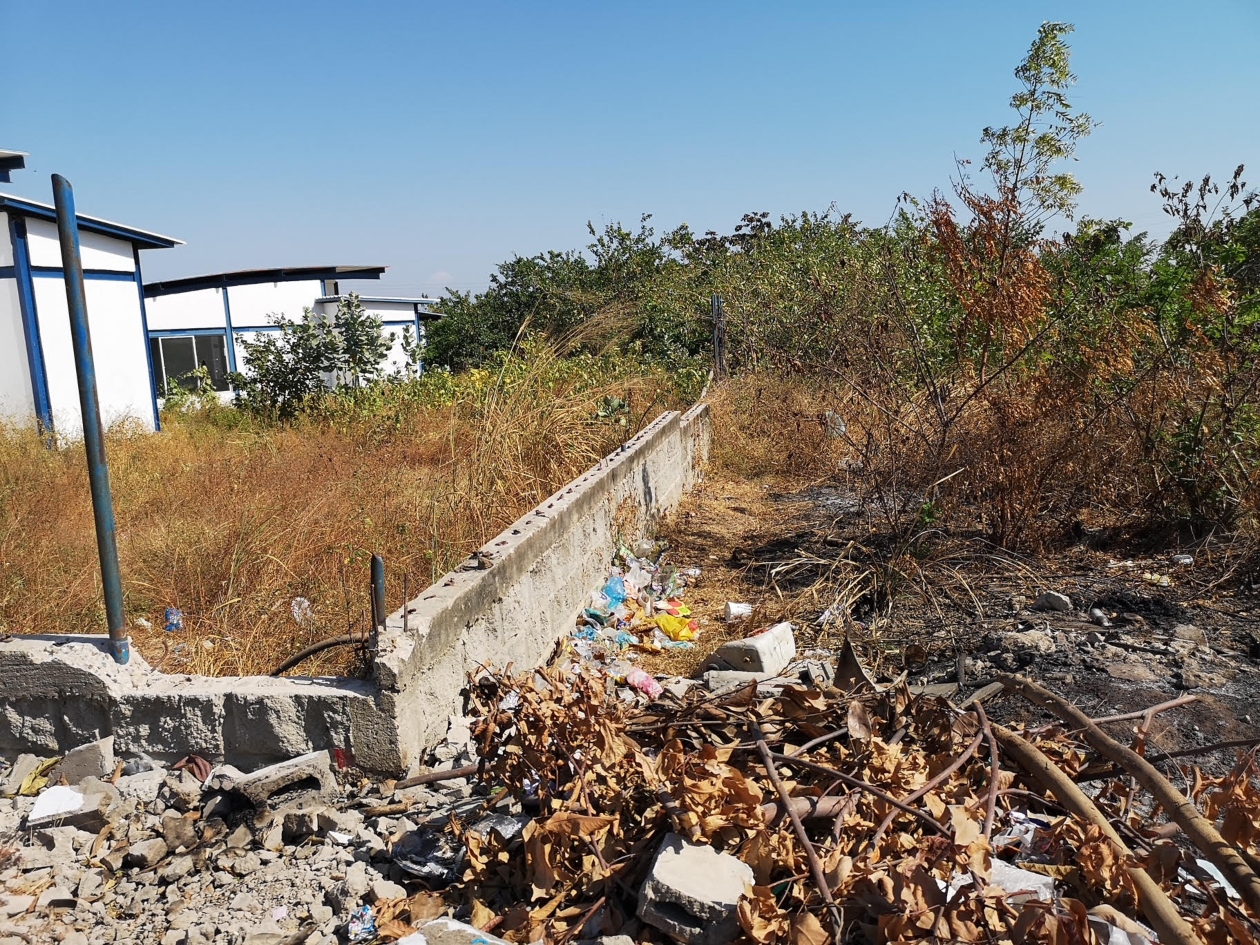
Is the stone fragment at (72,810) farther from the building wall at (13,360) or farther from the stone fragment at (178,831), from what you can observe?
the building wall at (13,360)

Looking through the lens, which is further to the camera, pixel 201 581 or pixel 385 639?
pixel 201 581

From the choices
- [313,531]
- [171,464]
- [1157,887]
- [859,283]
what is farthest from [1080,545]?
[171,464]

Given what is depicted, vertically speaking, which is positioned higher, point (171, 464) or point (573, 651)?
point (171, 464)

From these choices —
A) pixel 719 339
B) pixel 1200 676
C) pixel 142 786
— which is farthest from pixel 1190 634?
pixel 719 339

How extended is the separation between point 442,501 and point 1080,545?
418cm

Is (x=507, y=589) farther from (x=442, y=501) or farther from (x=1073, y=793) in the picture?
(x=1073, y=793)

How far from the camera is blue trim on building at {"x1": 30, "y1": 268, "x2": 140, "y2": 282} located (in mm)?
10645

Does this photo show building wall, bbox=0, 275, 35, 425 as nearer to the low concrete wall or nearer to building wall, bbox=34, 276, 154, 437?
building wall, bbox=34, 276, 154, 437

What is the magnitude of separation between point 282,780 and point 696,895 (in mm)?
1459

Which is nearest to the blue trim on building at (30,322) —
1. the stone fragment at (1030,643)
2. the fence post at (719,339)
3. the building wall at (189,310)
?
the fence post at (719,339)

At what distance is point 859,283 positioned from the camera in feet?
24.2

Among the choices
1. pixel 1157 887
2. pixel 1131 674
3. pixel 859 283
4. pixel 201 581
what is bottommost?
pixel 1131 674

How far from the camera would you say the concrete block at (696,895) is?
2.05 meters

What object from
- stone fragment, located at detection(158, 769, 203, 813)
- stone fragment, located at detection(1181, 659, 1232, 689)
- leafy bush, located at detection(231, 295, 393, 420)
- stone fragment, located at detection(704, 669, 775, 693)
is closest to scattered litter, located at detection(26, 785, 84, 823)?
stone fragment, located at detection(158, 769, 203, 813)
